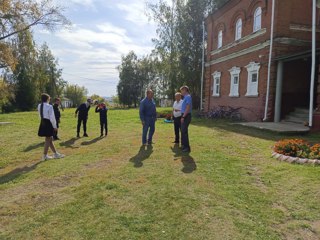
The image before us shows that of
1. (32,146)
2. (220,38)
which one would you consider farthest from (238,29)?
(32,146)

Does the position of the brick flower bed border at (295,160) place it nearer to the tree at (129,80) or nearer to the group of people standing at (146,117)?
the group of people standing at (146,117)

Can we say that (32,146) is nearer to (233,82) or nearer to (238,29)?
(233,82)

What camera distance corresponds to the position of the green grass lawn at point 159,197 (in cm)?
364

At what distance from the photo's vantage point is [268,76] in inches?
611

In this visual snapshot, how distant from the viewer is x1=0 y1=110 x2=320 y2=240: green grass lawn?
364 cm

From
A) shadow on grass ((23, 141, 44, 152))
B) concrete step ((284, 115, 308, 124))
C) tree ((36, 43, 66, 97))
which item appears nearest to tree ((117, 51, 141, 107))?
tree ((36, 43, 66, 97))

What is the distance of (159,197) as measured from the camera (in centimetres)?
461

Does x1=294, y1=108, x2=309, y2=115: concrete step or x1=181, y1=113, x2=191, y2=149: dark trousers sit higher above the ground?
x1=294, y1=108, x2=309, y2=115: concrete step

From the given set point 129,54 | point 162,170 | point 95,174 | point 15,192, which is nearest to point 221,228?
point 162,170

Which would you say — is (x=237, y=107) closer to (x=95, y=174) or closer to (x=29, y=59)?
(x=95, y=174)

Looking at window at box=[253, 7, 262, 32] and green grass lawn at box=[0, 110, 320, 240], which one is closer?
green grass lawn at box=[0, 110, 320, 240]

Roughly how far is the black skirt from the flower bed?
19.5 feet

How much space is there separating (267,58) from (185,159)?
10.9 m

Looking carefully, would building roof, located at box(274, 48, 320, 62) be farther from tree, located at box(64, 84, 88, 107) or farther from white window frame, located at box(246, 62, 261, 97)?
tree, located at box(64, 84, 88, 107)
